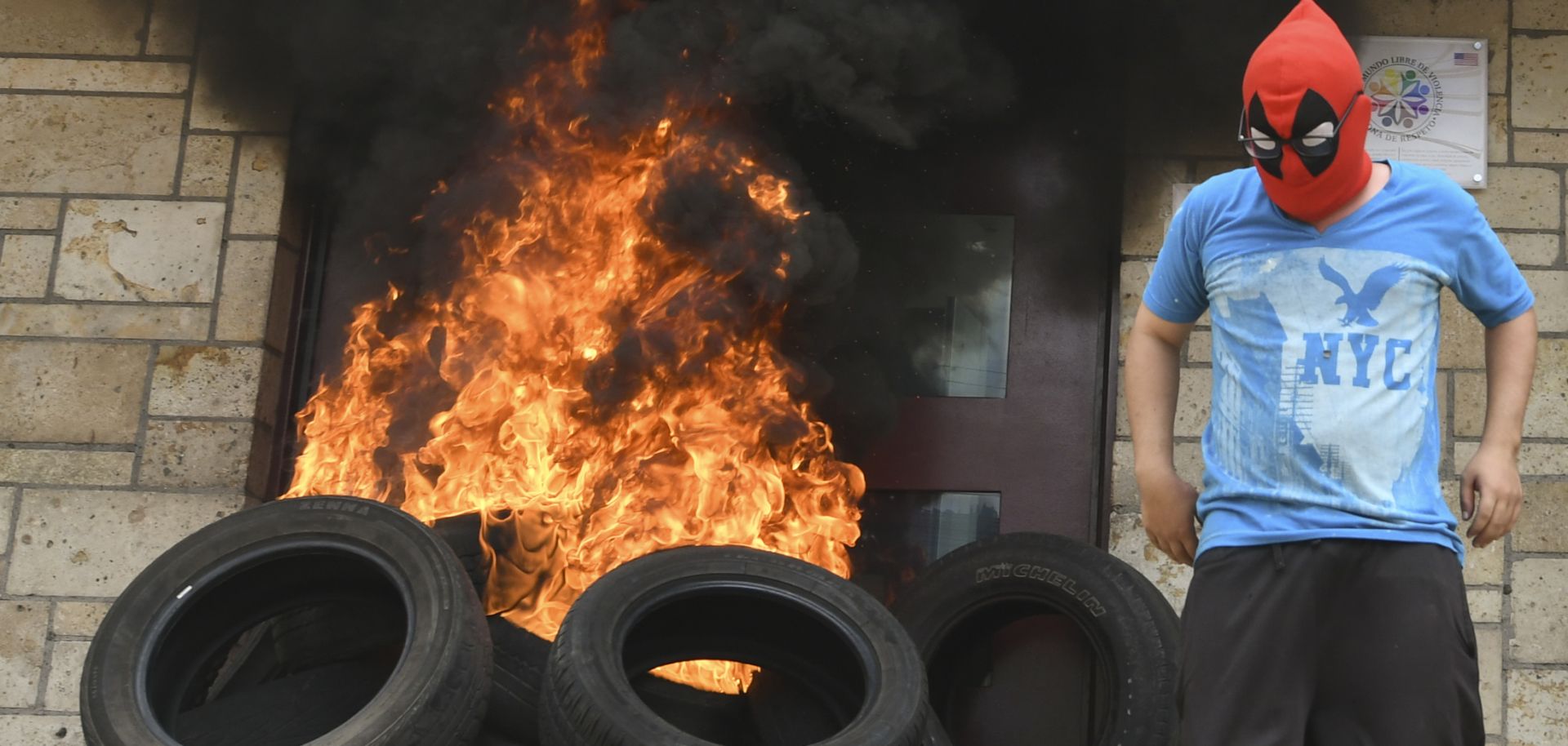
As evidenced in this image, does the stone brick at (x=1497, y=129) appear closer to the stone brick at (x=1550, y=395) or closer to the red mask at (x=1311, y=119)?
the stone brick at (x=1550, y=395)

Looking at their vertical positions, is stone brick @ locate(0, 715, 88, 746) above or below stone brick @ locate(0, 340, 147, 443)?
below

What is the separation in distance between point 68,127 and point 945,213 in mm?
3609

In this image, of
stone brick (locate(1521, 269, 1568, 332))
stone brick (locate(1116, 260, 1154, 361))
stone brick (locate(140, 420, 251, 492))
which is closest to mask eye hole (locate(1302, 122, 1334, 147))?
stone brick (locate(1116, 260, 1154, 361))

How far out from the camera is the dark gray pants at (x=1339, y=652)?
2570mm

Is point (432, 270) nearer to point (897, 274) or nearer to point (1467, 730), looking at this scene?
point (897, 274)

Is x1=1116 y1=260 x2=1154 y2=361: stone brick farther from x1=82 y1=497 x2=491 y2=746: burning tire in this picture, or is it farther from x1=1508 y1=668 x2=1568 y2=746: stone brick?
x1=82 y1=497 x2=491 y2=746: burning tire

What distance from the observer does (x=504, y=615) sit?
479cm

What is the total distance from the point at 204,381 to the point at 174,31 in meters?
1.51

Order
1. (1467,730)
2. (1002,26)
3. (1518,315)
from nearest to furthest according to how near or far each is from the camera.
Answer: (1467,730) → (1518,315) → (1002,26)

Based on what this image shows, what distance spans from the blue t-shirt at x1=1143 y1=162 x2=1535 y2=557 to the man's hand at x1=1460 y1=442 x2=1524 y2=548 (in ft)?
0.16

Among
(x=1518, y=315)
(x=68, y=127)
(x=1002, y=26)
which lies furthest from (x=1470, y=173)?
(x=68, y=127)

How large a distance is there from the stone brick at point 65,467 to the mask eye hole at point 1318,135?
450cm

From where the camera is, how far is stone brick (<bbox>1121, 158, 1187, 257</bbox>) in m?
5.51

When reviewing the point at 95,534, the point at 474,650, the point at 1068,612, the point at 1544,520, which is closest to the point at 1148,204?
the point at 1068,612
